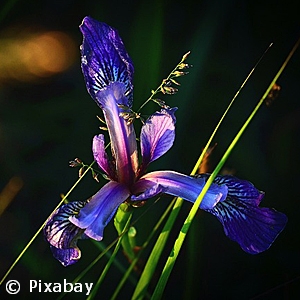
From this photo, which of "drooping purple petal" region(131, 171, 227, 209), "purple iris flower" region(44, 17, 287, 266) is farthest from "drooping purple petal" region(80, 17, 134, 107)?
"drooping purple petal" region(131, 171, 227, 209)

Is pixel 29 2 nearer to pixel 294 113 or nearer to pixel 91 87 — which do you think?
pixel 91 87

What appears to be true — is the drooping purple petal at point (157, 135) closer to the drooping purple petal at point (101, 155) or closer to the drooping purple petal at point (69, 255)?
the drooping purple petal at point (101, 155)

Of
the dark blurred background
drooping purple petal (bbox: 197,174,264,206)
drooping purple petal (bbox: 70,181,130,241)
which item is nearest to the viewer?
drooping purple petal (bbox: 70,181,130,241)

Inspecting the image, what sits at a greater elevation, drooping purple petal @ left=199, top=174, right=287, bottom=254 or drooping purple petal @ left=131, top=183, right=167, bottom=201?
drooping purple petal @ left=131, top=183, right=167, bottom=201

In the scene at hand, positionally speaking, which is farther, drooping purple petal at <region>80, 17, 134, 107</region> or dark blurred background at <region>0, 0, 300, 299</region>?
dark blurred background at <region>0, 0, 300, 299</region>

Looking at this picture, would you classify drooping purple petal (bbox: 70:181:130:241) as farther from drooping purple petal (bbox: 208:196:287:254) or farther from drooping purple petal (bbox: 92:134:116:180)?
drooping purple petal (bbox: 208:196:287:254)

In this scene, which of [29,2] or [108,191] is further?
[29,2]

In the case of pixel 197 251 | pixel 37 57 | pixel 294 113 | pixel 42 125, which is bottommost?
pixel 197 251

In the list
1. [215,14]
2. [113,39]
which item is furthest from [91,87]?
[215,14]
